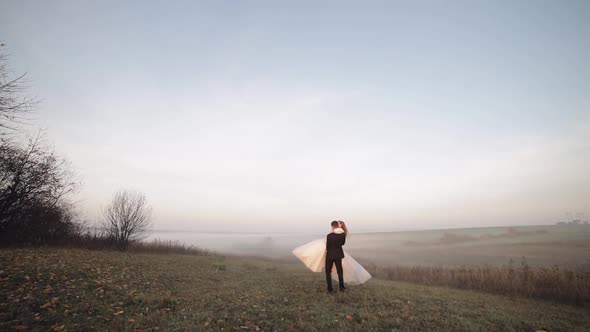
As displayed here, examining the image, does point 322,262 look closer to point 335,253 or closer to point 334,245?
point 335,253

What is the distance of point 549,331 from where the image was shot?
23.6ft

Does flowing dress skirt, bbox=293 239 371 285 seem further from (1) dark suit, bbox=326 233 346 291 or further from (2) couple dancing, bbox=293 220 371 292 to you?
(1) dark suit, bbox=326 233 346 291

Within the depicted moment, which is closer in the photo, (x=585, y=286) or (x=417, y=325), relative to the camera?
(x=417, y=325)

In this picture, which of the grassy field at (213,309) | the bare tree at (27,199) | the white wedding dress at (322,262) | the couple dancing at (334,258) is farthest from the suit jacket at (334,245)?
the bare tree at (27,199)

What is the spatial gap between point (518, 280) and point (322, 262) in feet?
42.1

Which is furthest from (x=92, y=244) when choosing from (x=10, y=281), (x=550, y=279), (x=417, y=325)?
(x=550, y=279)

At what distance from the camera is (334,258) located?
10805 millimetres

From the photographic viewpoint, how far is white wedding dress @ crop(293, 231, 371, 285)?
1226cm

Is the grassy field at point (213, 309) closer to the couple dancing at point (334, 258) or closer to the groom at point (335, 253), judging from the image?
the groom at point (335, 253)

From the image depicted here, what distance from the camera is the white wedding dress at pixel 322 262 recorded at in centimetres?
1226

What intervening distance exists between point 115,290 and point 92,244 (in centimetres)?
2326

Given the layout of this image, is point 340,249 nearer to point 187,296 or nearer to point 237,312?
point 237,312

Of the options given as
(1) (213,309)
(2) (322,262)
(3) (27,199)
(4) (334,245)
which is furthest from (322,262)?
(3) (27,199)

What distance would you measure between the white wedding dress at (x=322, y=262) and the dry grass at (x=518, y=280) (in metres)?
9.91
